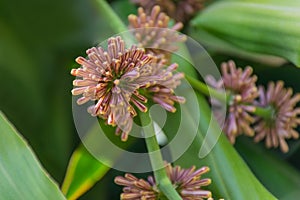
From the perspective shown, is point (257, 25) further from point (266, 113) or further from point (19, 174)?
point (19, 174)

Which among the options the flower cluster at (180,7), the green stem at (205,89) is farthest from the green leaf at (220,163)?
the flower cluster at (180,7)

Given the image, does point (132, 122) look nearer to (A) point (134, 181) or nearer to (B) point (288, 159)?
(A) point (134, 181)

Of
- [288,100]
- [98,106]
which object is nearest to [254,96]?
[288,100]

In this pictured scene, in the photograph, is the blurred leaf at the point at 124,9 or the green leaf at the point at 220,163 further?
the blurred leaf at the point at 124,9

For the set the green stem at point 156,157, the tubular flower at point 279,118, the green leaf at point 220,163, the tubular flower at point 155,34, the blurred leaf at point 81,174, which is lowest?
the tubular flower at point 279,118

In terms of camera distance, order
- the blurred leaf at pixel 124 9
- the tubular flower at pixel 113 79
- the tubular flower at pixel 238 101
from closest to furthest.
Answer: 1. the tubular flower at pixel 113 79
2. the tubular flower at pixel 238 101
3. the blurred leaf at pixel 124 9

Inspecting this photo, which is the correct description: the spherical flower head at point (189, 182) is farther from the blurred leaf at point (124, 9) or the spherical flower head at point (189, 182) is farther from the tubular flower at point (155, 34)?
the blurred leaf at point (124, 9)
